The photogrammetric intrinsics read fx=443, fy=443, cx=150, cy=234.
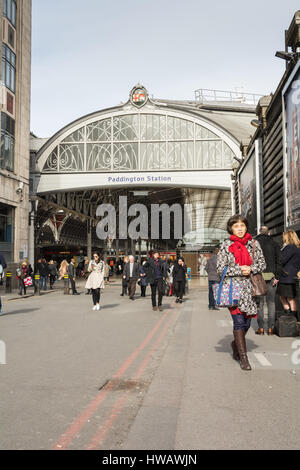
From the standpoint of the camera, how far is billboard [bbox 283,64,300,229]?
9.27 m

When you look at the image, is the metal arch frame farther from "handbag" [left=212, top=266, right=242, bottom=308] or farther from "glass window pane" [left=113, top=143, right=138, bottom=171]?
"handbag" [left=212, top=266, right=242, bottom=308]

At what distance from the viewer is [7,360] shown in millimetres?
6023

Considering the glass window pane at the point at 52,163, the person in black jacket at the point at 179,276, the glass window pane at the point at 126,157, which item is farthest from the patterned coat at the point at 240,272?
the glass window pane at the point at 52,163

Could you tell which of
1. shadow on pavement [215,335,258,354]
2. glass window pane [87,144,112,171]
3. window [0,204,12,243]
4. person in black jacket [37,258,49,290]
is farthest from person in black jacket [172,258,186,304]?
glass window pane [87,144,112,171]

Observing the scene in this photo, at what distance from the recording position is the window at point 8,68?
26.4 m

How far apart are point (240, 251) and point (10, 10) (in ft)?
91.1

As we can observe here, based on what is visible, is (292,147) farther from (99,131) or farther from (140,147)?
(99,131)

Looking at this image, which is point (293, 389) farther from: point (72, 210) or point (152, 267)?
point (72, 210)

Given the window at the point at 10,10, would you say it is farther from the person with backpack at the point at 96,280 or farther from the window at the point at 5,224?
the person with backpack at the point at 96,280

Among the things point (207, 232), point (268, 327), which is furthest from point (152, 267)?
point (207, 232)

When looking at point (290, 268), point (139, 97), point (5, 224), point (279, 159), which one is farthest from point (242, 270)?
point (139, 97)

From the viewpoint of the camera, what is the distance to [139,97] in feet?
107

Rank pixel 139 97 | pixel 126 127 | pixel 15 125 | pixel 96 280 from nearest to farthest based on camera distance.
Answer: pixel 96 280 → pixel 15 125 → pixel 126 127 → pixel 139 97
